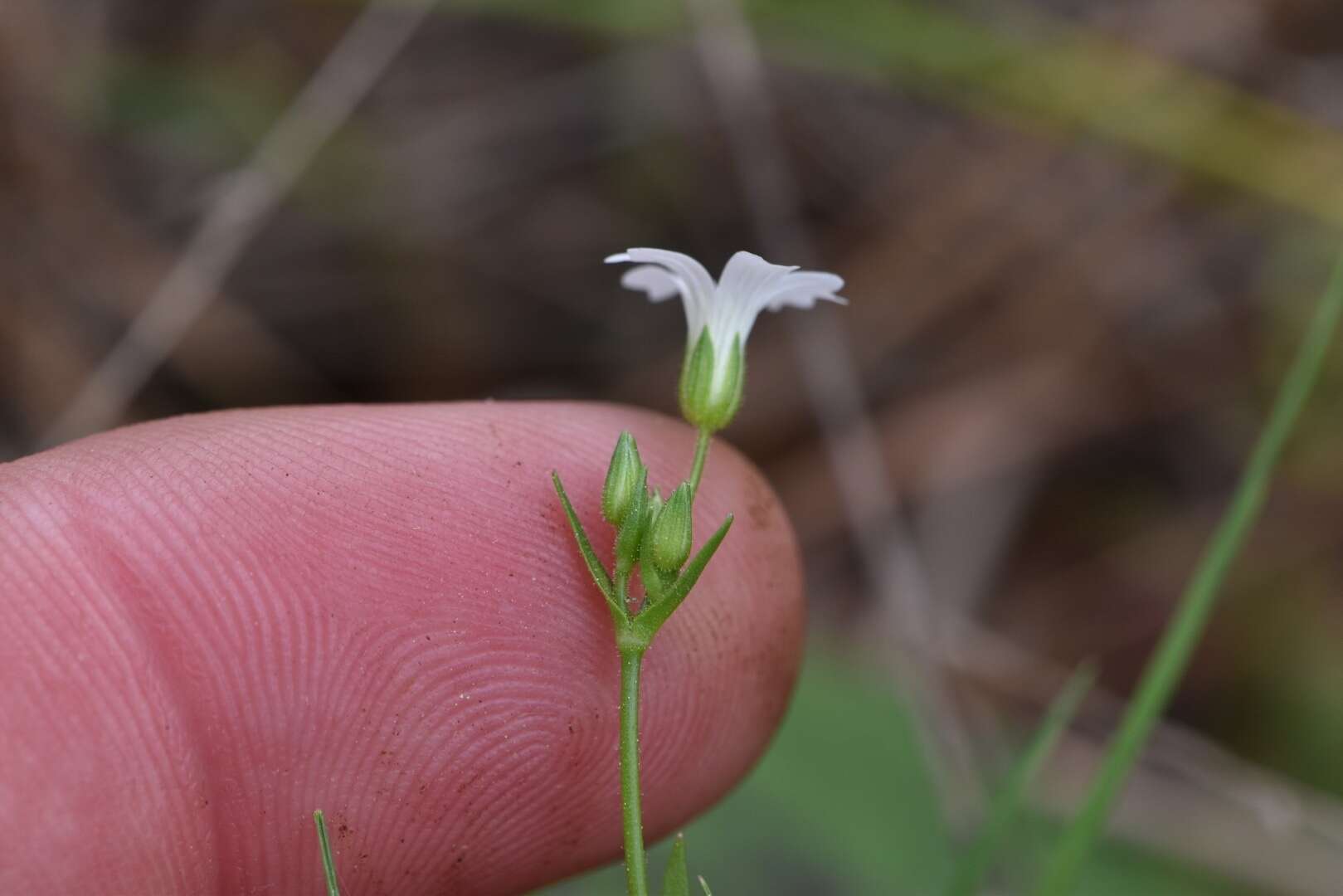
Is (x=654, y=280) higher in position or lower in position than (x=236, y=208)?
lower

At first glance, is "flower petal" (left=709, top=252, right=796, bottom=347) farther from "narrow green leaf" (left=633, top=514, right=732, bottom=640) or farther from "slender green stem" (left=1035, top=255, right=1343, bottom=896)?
"slender green stem" (left=1035, top=255, right=1343, bottom=896)

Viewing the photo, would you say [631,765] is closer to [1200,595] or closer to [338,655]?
[338,655]

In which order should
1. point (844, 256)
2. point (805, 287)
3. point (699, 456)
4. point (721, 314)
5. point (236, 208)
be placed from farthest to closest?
1. point (844, 256)
2. point (236, 208)
3. point (805, 287)
4. point (721, 314)
5. point (699, 456)

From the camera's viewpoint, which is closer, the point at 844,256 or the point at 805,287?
the point at 805,287

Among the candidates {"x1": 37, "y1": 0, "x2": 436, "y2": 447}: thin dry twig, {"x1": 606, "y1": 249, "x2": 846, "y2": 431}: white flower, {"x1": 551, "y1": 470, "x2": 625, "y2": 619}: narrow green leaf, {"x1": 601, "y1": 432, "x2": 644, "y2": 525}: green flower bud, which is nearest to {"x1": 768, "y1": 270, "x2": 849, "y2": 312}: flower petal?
{"x1": 606, "y1": 249, "x2": 846, "y2": 431}: white flower

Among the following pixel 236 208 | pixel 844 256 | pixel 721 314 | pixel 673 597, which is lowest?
pixel 673 597

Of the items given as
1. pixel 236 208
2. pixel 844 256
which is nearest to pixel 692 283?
pixel 236 208

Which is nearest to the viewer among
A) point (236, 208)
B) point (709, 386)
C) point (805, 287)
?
point (709, 386)

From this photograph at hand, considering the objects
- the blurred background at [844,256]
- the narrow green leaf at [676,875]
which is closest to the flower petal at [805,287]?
the narrow green leaf at [676,875]
